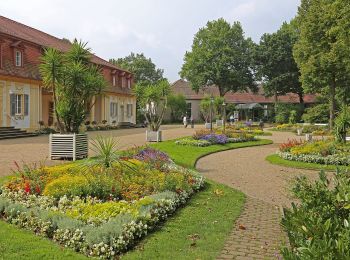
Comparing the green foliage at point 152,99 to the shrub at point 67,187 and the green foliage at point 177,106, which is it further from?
the green foliage at point 177,106

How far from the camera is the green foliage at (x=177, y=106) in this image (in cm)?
6068

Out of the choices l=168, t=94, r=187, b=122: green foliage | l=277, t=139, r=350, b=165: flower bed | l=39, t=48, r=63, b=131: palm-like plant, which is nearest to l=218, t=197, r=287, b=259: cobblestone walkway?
l=277, t=139, r=350, b=165: flower bed

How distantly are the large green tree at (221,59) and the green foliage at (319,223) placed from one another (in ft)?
177

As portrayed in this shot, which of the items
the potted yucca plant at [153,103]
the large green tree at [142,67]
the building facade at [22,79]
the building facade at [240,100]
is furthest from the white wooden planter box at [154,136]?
the large green tree at [142,67]

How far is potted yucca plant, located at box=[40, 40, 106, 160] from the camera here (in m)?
15.1

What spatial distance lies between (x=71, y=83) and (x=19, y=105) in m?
15.0

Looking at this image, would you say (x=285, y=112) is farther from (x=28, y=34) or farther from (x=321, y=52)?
(x=28, y=34)

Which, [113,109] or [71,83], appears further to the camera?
[113,109]

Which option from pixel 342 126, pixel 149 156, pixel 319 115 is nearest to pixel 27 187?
pixel 149 156

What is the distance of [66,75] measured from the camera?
1555cm

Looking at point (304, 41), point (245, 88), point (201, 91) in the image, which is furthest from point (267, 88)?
point (304, 41)

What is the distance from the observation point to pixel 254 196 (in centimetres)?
978

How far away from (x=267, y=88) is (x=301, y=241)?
184ft

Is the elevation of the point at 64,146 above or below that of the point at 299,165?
above
